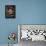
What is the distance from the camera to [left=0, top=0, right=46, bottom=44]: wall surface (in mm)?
2846

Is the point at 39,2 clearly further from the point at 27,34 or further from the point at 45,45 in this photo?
the point at 45,45

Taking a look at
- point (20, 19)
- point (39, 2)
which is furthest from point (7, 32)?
point (39, 2)

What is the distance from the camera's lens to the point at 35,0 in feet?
9.40

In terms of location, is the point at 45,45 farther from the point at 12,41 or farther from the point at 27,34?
the point at 12,41

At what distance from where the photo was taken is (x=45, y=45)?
8.97 ft

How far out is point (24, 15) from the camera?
2861 millimetres

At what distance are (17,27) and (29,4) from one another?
58cm

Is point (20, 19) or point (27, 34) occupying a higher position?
point (20, 19)

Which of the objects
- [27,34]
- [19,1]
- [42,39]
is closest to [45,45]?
[42,39]

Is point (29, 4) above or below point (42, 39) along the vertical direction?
above

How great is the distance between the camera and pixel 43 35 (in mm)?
2748

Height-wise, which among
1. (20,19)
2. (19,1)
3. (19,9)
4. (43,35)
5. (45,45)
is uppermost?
(19,1)

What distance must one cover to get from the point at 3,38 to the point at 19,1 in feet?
2.96

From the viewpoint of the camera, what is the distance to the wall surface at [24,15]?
285 cm
